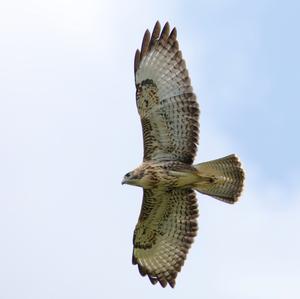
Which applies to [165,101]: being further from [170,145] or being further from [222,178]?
[222,178]

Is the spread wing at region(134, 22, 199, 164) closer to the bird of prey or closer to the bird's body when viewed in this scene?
the bird of prey

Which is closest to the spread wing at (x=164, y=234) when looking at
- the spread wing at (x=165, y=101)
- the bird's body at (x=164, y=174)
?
the bird's body at (x=164, y=174)

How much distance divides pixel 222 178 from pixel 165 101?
1.49m

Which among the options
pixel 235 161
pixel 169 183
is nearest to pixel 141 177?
pixel 169 183

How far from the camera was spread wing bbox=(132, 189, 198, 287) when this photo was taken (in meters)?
17.7

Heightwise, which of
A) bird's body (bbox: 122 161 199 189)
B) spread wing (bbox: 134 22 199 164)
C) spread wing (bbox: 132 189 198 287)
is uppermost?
spread wing (bbox: 134 22 199 164)

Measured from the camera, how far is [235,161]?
683 inches

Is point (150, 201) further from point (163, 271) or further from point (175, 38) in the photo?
point (175, 38)

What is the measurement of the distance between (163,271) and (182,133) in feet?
8.32

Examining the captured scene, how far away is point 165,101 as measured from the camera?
1706 centimetres

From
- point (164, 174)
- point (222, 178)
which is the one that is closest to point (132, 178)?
point (164, 174)

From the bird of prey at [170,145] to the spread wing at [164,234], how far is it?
2 cm

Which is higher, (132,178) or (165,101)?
(165,101)

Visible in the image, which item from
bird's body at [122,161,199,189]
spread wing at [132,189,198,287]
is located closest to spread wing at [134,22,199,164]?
bird's body at [122,161,199,189]
